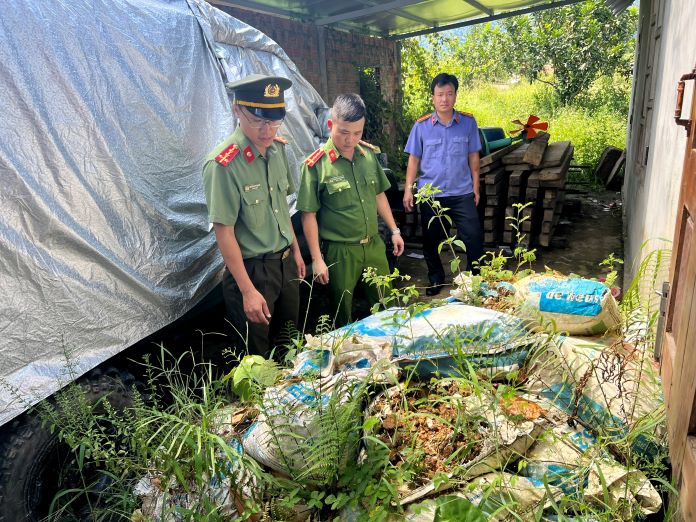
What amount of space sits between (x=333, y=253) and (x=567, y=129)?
478 inches

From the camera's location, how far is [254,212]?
108 inches

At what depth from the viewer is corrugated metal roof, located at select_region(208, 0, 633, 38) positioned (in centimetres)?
685

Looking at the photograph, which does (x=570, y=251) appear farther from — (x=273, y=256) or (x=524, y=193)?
(x=273, y=256)

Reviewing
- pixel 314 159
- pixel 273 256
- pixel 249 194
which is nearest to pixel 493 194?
pixel 314 159

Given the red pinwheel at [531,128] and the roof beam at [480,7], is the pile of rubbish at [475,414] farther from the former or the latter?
the roof beam at [480,7]

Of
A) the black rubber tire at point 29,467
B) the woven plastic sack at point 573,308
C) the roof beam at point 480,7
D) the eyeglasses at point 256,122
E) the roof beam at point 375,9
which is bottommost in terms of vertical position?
the black rubber tire at point 29,467

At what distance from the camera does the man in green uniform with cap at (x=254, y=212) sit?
2580mm

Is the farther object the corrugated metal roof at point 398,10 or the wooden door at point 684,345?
the corrugated metal roof at point 398,10

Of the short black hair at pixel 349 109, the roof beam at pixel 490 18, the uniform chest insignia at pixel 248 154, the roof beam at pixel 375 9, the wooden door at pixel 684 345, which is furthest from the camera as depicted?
the roof beam at pixel 490 18

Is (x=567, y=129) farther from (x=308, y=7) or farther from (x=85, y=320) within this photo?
(x=85, y=320)

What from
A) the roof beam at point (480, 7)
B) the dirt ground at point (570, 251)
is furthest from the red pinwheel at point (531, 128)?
the roof beam at point (480, 7)

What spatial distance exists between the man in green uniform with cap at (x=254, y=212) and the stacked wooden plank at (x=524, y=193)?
10.5 ft

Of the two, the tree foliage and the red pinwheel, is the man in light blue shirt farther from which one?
the tree foliage

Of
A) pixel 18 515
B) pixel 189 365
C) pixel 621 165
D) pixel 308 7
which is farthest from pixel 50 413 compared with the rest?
pixel 621 165
